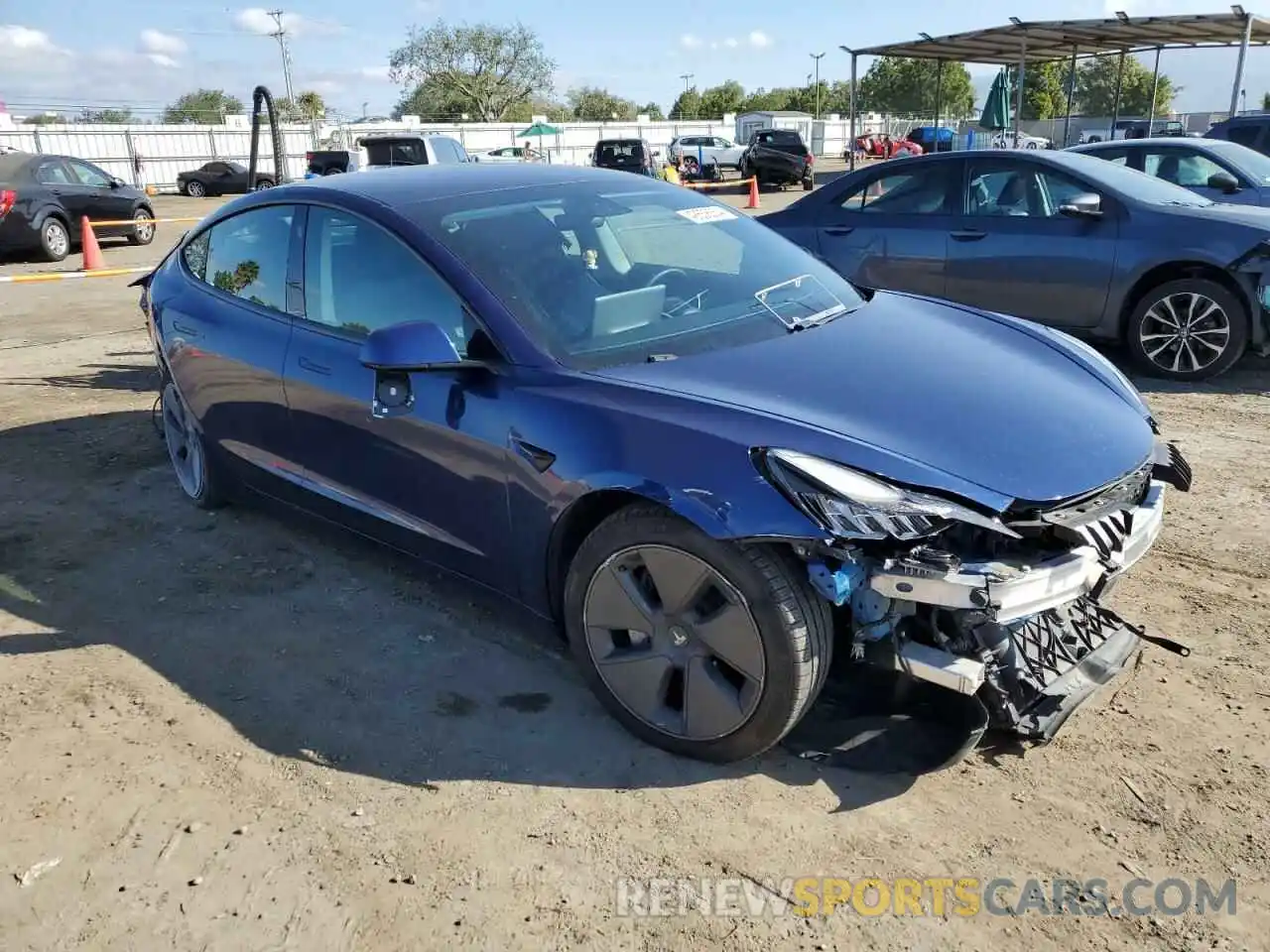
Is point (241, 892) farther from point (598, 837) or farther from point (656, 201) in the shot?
point (656, 201)

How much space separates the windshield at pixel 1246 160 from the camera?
959cm

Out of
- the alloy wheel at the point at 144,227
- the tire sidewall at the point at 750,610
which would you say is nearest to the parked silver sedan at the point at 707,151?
the alloy wheel at the point at 144,227

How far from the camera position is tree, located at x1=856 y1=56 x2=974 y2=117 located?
7569 cm

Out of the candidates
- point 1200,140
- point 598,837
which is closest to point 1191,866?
point 598,837

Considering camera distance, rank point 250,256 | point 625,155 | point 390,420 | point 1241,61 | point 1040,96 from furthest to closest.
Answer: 1. point 1040,96
2. point 625,155
3. point 1241,61
4. point 250,256
5. point 390,420

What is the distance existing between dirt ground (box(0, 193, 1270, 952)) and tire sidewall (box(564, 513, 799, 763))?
0.30 ft

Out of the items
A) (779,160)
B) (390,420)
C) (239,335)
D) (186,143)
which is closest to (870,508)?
(390,420)

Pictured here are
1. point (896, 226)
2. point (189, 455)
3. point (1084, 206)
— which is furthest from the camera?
point (896, 226)

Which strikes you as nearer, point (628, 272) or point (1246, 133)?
point (628, 272)

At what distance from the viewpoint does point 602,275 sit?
11.3ft

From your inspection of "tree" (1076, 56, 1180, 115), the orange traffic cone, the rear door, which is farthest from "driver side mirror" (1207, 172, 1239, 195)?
"tree" (1076, 56, 1180, 115)

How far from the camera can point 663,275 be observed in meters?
3.60

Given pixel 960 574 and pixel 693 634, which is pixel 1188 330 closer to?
pixel 960 574

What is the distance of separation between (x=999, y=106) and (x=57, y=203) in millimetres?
21082
